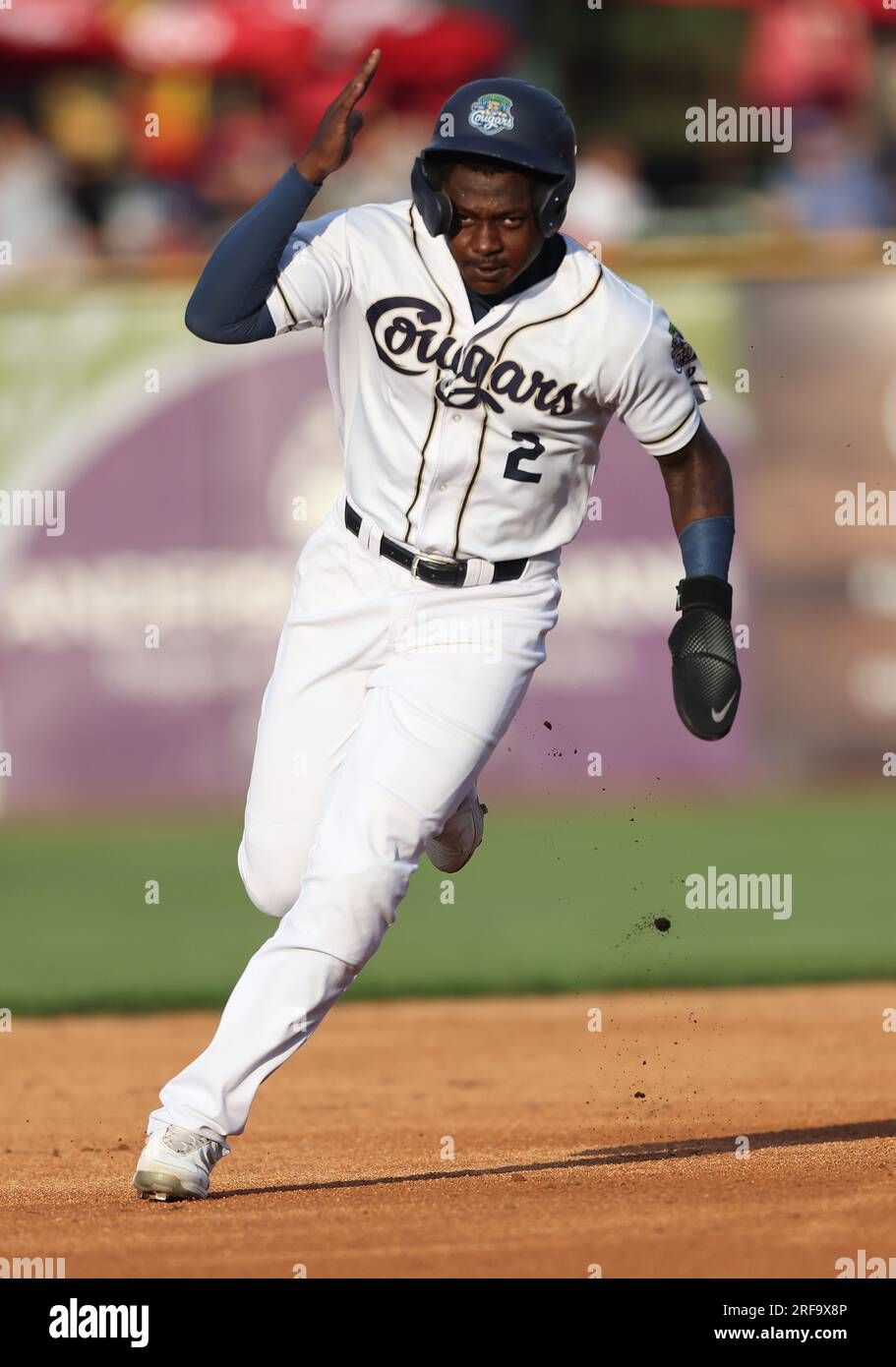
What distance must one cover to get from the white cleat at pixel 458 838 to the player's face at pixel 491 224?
4.57ft

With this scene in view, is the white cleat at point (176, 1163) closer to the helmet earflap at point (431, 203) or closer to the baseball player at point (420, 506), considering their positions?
the baseball player at point (420, 506)

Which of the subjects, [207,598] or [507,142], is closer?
[507,142]

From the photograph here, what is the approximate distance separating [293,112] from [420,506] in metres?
11.4

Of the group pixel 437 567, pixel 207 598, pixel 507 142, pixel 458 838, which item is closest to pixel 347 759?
pixel 437 567

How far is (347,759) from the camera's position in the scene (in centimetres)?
502

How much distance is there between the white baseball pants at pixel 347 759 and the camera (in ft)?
15.8

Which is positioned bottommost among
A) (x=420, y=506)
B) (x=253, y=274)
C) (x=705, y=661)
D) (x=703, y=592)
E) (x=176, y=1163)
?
(x=176, y=1163)

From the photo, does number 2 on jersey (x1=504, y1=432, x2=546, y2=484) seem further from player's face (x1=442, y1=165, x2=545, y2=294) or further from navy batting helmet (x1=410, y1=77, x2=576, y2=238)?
navy batting helmet (x1=410, y1=77, x2=576, y2=238)

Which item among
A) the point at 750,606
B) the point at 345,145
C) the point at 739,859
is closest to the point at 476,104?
the point at 345,145

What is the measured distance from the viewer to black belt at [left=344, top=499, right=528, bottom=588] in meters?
5.12

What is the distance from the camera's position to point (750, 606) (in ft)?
40.6

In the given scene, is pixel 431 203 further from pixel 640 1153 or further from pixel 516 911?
pixel 516 911
